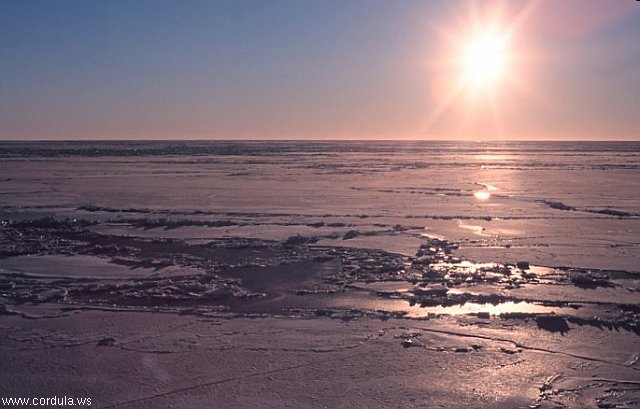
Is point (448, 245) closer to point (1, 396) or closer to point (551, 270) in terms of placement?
point (551, 270)

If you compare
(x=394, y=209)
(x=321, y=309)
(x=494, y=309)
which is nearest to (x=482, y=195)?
(x=394, y=209)

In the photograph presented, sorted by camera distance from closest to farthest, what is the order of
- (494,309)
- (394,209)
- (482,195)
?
1. (494,309)
2. (394,209)
3. (482,195)

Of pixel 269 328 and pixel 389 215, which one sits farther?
pixel 389 215

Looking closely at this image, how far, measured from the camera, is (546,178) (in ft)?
89.1

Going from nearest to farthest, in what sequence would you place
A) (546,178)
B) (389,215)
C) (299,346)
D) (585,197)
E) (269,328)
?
(299,346) → (269,328) → (389,215) → (585,197) → (546,178)

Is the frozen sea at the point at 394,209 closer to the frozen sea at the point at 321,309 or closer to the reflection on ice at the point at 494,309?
the frozen sea at the point at 321,309

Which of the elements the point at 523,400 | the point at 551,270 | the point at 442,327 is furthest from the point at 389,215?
the point at 523,400

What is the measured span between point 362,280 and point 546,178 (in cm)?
2119

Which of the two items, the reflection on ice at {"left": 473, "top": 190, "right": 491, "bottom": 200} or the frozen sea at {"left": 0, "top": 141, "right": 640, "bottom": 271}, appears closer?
the frozen sea at {"left": 0, "top": 141, "right": 640, "bottom": 271}

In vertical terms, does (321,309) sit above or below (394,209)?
below

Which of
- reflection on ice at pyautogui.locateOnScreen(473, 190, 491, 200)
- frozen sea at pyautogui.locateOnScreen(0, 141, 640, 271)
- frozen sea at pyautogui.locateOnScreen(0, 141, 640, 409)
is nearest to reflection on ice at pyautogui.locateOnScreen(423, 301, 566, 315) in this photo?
frozen sea at pyautogui.locateOnScreen(0, 141, 640, 409)

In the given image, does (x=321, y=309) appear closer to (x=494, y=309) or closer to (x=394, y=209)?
(x=494, y=309)

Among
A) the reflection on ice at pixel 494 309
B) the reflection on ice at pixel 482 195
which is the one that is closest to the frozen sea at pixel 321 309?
the reflection on ice at pixel 494 309

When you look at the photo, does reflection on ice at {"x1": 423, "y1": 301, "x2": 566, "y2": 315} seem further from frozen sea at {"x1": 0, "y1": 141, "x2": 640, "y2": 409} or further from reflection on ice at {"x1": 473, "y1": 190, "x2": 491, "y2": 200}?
reflection on ice at {"x1": 473, "y1": 190, "x2": 491, "y2": 200}
